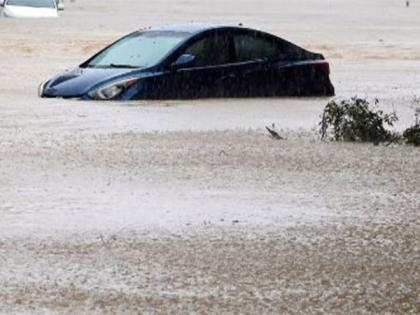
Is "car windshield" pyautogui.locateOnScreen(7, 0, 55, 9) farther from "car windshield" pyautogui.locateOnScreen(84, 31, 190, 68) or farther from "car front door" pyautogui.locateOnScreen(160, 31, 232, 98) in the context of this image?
"car front door" pyautogui.locateOnScreen(160, 31, 232, 98)

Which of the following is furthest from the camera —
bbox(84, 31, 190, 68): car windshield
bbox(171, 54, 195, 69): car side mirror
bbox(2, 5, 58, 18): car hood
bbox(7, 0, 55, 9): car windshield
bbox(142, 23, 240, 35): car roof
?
bbox(7, 0, 55, 9): car windshield

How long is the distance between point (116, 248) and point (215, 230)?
86 centimetres

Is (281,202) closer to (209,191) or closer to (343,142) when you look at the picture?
(209,191)

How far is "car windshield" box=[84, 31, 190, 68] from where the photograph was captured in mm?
18797

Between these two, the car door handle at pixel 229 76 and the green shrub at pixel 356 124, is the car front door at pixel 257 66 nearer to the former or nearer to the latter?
the car door handle at pixel 229 76

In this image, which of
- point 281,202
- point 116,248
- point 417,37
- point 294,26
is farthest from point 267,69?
point 294,26

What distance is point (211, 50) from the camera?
19281 millimetres

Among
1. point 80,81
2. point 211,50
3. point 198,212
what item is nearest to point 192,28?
point 211,50

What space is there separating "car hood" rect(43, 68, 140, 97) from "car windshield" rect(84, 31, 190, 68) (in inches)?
11.5

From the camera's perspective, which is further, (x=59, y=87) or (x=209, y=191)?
(x=59, y=87)

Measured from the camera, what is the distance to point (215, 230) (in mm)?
8789

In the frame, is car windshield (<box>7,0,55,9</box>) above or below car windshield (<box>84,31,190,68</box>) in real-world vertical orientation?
below

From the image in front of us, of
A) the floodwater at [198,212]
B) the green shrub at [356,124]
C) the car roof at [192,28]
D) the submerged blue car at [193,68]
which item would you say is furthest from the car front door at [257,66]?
the green shrub at [356,124]

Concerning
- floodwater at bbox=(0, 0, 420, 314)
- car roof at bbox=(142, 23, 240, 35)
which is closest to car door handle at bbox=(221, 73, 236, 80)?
floodwater at bbox=(0, 0, 420, 314)
